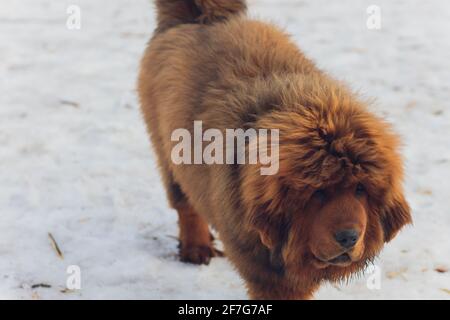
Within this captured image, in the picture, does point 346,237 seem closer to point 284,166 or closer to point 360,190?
point 360,190

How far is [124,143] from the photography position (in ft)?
17.9

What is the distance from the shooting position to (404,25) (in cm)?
730

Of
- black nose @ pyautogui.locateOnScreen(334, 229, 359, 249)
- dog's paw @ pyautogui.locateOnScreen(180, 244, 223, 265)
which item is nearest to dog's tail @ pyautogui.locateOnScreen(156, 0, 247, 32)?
dog's paw @ pyautogui.locateOnScreen(180, 244, 223, 265)

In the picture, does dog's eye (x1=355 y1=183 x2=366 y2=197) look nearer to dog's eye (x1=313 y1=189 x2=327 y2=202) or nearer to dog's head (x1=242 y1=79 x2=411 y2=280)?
dog's head (x1=242 y1=79 x2=411 y2=280)

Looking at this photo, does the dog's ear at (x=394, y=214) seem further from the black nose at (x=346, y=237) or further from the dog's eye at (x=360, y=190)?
the black nose at (x=346, y=237)

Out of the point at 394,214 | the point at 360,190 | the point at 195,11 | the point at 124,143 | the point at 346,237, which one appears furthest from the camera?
the point at 124,143

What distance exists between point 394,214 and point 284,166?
58 centimetres

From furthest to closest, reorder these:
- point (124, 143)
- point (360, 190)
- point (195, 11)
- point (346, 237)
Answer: point (124, 143) < point (195, 11) < point (360, 190) < point (346, 237)

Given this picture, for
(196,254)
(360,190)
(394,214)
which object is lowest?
(196,254)

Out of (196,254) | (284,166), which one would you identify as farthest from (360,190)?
(196,254)

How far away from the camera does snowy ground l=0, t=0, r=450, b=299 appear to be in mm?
4016

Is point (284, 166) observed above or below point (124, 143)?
above

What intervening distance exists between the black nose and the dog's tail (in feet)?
5.55

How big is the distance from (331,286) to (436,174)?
1.45m
